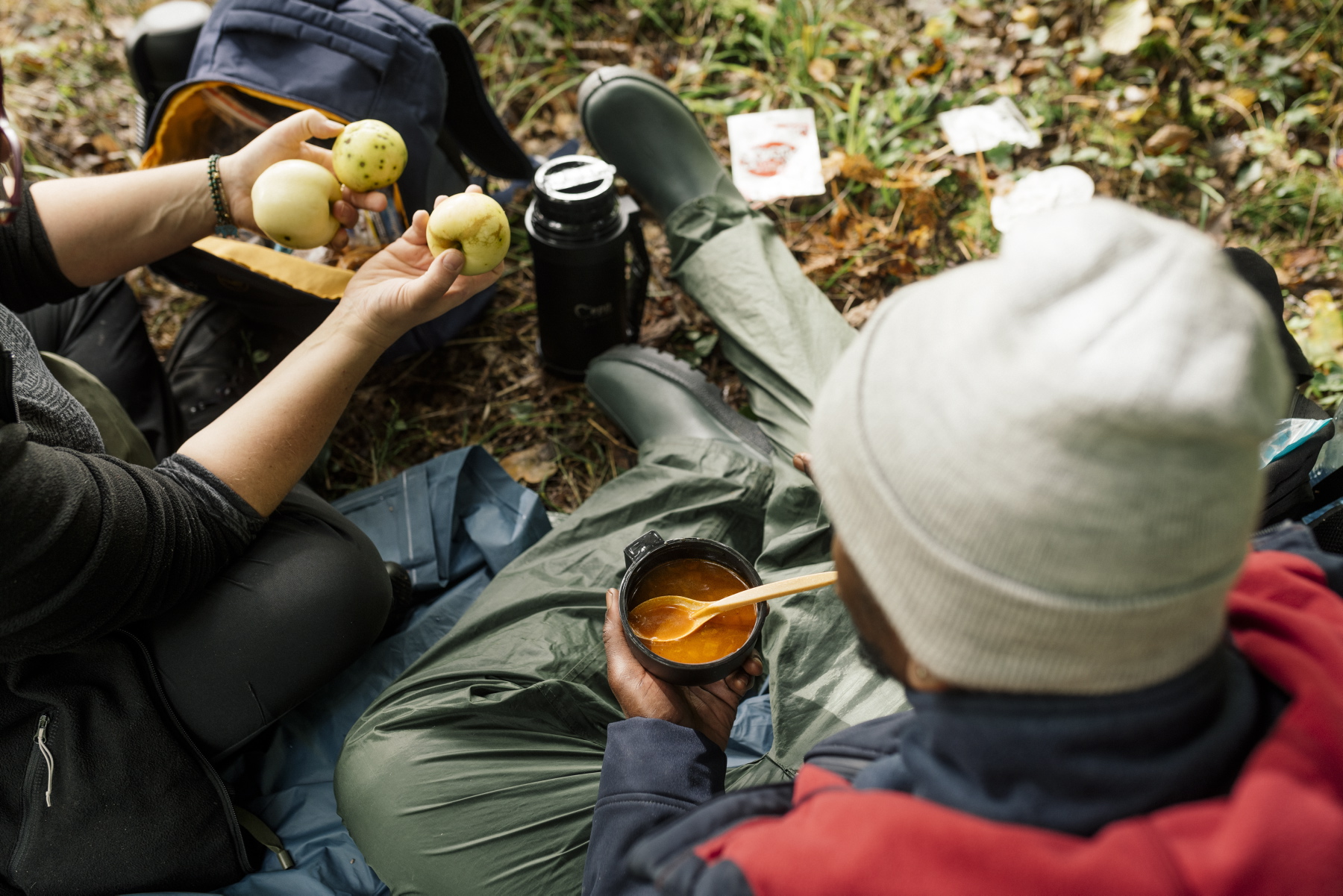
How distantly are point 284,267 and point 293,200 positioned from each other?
57cm

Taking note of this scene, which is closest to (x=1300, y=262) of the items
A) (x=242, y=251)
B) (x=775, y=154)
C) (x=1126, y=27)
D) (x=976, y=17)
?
(x=1126, y=27)

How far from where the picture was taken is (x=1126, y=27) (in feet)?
10.3

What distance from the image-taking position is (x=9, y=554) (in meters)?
1.18

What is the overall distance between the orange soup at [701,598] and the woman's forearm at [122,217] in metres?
1.43

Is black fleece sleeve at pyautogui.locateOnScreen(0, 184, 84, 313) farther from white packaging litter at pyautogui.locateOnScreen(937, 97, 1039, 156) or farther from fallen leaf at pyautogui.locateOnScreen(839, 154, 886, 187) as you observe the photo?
white packaging litter at pyautogui.locateOnScreen(937, 97, 1039, 156)

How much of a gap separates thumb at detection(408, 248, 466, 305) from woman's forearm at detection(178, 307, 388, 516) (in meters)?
0.14

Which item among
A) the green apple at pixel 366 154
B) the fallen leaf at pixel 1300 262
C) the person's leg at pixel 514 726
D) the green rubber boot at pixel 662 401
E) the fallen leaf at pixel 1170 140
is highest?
the green apple at pixel 366 154

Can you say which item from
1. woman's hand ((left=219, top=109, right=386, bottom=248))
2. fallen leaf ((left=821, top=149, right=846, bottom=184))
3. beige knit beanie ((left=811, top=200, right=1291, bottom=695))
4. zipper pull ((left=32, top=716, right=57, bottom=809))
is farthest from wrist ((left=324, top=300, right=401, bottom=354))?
fallen leaf ((left=821, top=149, right=846, bottom=184))

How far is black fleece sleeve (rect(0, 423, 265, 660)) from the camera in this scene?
119 centimetres

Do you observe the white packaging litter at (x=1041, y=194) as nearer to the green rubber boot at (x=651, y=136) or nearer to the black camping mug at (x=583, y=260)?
the green rubber boot at (x=651, y=136)

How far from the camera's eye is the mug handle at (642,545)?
158cm

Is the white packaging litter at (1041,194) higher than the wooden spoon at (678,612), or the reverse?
the white packaging litter at (1041,194)

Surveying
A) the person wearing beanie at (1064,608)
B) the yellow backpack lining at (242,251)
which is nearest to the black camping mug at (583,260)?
the yellow backpack lining at (242,251)

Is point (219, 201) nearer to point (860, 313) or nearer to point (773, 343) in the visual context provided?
point (773, 343)
